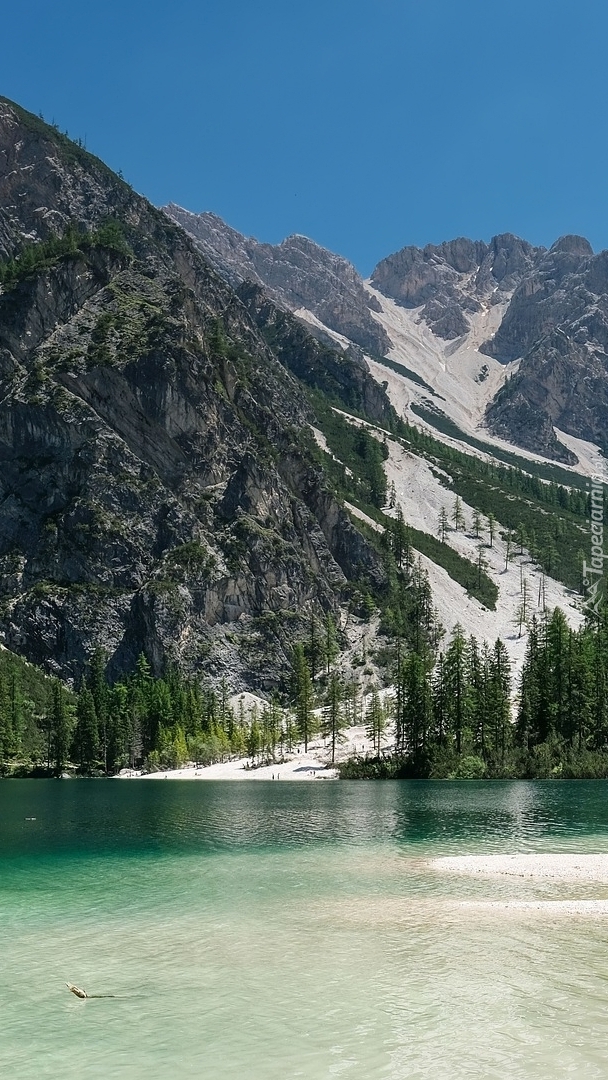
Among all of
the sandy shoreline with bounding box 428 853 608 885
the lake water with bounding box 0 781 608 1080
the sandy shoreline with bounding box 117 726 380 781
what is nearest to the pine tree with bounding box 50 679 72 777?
the sandy shoreline with bounding box 117 726 380 781

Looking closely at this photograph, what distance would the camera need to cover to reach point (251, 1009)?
1902 cm

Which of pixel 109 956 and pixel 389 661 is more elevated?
pixel 389 661

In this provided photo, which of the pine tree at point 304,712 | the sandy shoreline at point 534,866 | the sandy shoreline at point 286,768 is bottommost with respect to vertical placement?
the sandy shoreline at point 286,768

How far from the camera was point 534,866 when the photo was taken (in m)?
36.1

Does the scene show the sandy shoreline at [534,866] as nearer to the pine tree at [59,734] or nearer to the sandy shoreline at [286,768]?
the sandy shoreline at [286,768]

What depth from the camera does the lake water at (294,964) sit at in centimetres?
1634

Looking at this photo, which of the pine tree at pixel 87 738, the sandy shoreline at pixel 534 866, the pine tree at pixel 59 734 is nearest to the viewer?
the sandy shoreline at pixel 534 866

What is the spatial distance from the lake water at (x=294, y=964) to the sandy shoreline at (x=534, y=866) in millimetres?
1510

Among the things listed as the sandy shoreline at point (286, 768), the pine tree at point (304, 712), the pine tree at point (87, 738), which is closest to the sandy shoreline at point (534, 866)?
the sandy shoreline at point (286, 768)

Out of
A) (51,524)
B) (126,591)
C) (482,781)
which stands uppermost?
(51,524)

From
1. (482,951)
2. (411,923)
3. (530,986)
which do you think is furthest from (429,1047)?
(411,923)

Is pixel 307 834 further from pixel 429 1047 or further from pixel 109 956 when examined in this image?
pixel 429 1047

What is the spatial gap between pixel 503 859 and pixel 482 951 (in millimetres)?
16401

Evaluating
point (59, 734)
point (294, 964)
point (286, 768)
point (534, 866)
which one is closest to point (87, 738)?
point (59, 734)
